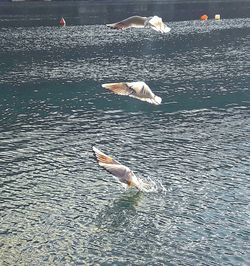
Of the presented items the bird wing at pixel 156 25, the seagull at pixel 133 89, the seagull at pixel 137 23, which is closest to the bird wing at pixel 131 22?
the seagull at pixel 137 23

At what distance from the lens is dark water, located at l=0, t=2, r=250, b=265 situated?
99.7 ft

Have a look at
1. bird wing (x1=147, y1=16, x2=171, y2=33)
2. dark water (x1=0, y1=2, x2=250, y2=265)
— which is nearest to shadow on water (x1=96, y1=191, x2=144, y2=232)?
dark water (x1=0, y1=2, x2=250, y2=265)

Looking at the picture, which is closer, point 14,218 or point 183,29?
point 14,218

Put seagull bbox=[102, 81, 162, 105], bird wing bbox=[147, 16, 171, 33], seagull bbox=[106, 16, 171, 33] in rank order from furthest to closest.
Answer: bird wing bbox=[147, 16, 171, 33] → seagull bbox=[102, 81, 162, 105] → seagull bbox=[106, 16, 171, 33]

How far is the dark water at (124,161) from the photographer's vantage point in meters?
30.4

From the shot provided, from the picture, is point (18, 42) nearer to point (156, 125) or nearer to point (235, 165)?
point (156, 125)

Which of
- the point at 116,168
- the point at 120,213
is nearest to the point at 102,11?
the point at 116,168

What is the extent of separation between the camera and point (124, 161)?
43406 mm

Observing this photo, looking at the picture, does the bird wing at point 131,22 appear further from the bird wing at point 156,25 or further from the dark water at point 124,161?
the dark water at point 124,161

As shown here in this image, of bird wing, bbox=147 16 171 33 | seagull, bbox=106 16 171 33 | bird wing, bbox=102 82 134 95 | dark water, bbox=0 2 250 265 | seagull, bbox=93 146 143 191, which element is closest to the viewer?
dark water, bbox=0 2 250 265

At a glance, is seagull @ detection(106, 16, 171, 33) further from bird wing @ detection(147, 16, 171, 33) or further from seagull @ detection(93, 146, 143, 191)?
seagull @ detection(93, 146, 143, 191)

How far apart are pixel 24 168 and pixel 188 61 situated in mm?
55125

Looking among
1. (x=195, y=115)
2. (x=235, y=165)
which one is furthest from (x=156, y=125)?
(x=235, y=165)

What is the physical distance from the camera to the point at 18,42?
11000cm
